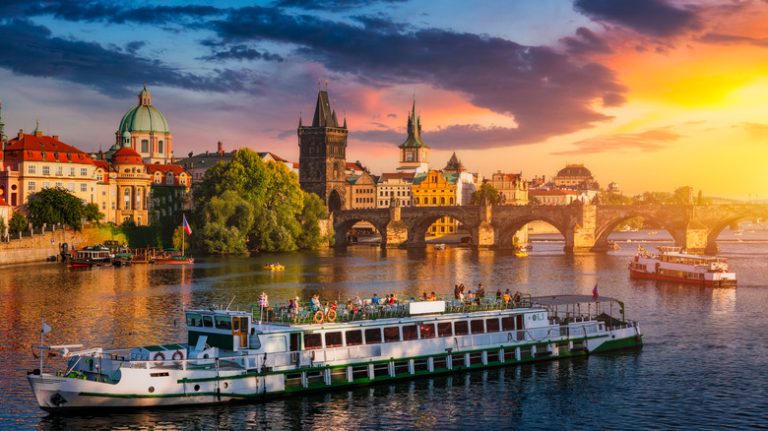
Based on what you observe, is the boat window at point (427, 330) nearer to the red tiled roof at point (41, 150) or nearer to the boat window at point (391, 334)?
the boat window at point (391, 334)

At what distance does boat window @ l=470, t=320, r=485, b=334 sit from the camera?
4722cm

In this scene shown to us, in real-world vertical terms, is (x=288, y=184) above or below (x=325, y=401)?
above

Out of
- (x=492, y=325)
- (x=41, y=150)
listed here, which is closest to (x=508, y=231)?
(x=41, y=150)

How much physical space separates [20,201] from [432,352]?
3957 inches

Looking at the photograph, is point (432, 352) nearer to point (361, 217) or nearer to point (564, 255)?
point (564, 255)

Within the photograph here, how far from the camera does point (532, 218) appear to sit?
164250 mm

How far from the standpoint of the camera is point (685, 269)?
96.9 m

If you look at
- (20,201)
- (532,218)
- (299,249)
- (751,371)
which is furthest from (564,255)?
(751,371)

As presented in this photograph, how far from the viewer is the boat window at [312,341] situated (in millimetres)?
42094

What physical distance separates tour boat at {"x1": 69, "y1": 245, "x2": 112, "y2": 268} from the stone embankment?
4.81 metres

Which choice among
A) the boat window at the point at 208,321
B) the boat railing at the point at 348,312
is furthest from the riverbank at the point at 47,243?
the boat railing at the point at 348,312

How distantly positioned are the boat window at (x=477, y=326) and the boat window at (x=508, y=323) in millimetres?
1382

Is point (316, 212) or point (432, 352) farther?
point (316, 212)

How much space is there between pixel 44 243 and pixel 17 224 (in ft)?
16.0
